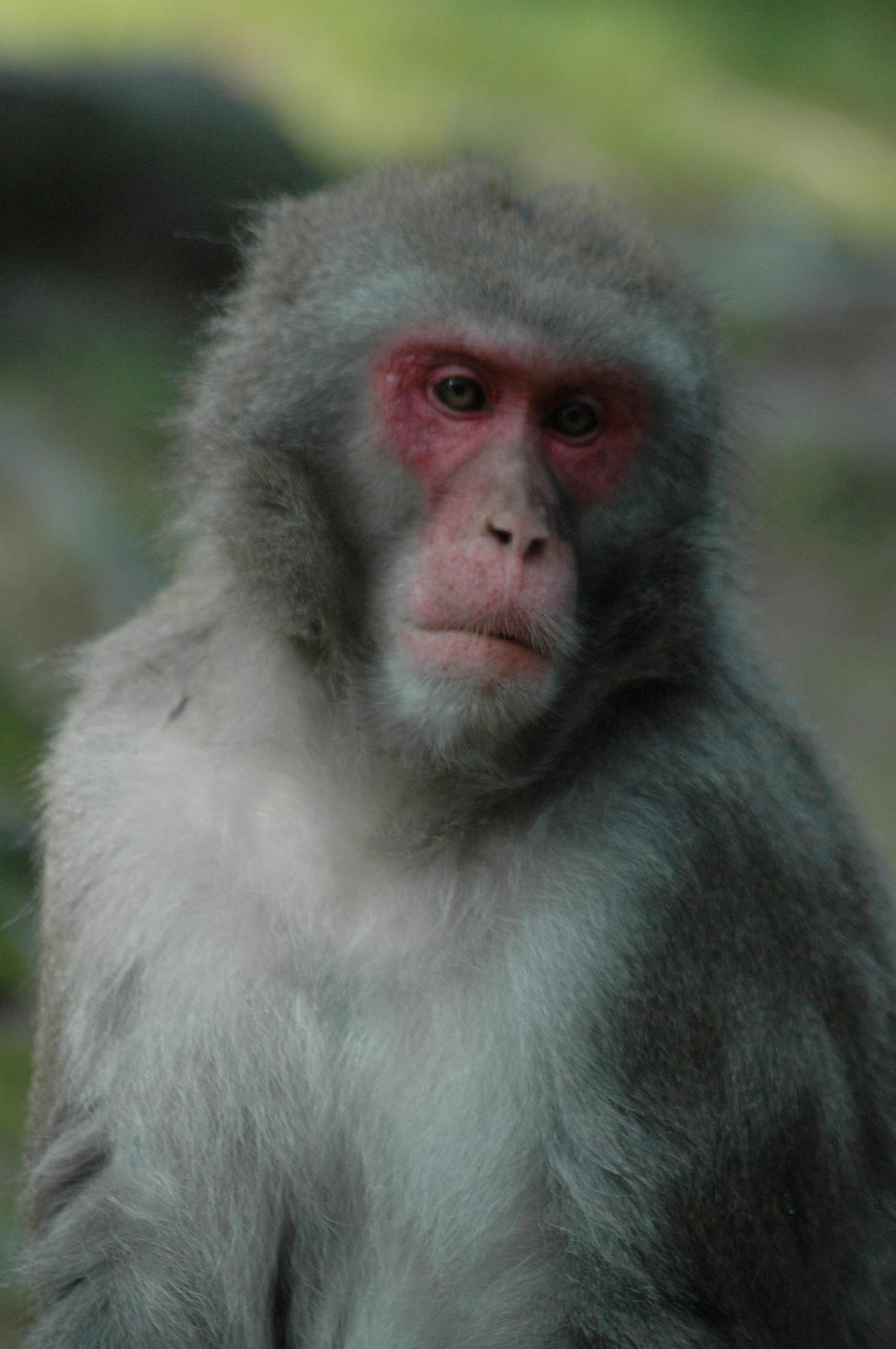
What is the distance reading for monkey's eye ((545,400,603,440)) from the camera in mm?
5008

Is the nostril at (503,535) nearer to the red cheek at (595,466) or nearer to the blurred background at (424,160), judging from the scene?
the red cheek at (595,466)

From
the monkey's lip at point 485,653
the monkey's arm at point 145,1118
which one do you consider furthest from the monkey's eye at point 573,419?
the monkey's arm at point 145,1118

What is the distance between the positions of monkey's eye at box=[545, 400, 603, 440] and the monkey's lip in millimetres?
567

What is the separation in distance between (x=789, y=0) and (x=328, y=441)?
20326 mm

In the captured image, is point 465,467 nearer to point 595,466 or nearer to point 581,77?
point 595,466

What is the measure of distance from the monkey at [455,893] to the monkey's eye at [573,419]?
0.04ft

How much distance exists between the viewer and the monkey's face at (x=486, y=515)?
4.71 meters

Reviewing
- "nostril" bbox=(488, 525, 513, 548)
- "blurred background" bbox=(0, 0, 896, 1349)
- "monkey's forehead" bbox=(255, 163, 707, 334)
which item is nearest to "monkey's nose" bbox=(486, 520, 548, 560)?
"nostril" bbox=(488, 525, 513, 548)

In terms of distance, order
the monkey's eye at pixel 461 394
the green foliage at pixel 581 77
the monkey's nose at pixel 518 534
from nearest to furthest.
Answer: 1. the monkey's nose at pixel 518 534
2. the monkey's eye at pixel 461 394
3. the green foliage at pixel 581 77

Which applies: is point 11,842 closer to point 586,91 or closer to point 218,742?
point 218,742

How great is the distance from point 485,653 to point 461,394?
25.0 inches

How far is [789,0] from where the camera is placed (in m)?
23.8

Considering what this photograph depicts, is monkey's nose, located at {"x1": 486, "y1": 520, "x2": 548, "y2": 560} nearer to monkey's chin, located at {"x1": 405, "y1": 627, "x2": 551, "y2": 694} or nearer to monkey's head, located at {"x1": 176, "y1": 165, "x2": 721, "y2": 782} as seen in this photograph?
monkey's head, located at {"x1": 176, "y1": 165, "x2": 721, "y2": 782}

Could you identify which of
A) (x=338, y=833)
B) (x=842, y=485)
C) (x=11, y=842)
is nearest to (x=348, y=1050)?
(x=338, y=833)
